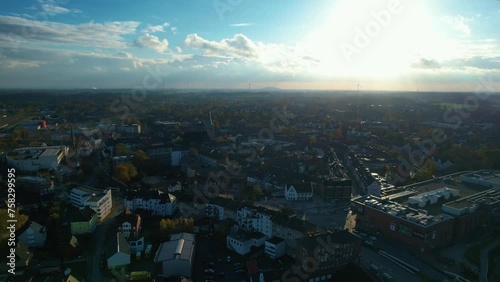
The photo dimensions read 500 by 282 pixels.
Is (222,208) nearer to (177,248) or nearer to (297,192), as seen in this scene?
(177,248)

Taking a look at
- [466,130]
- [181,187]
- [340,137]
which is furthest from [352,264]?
[466,130]

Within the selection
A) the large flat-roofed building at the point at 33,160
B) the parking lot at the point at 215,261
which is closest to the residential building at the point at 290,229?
the parking lot at the point at 215,261

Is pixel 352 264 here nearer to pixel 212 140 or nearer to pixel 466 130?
pixel 212 140

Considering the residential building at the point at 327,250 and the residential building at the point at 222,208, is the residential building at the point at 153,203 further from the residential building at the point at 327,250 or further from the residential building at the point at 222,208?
the residential building at the point at 327,250

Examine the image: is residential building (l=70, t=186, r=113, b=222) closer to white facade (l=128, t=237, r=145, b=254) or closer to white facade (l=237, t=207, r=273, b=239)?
white facade (l=128, t=237, r=145, b=254)

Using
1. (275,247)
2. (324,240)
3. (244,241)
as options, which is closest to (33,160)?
(244,241)

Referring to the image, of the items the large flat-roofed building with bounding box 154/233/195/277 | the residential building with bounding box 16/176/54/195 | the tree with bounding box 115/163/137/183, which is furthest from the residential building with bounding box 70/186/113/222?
the large flat-roofed building with bounding box 154/233/195/277
